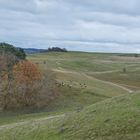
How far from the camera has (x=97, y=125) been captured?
62.7 ft

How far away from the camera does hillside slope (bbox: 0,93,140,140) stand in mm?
18078

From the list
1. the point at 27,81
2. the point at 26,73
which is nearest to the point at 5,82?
A: the point at 27,81

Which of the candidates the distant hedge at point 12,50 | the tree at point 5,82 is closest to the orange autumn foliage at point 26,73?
the tree at point 5,82

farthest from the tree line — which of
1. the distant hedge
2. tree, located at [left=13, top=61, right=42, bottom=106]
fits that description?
the distant hedge

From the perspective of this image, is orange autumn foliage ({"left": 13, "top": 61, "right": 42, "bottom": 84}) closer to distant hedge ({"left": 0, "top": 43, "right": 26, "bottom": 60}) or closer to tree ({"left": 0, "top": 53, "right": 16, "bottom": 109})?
tree ({"left": 0, "top": 53, "right": 16, "bottom": 109})

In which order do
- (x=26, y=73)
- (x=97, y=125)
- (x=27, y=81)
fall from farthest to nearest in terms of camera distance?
(x=26, y=73) → (x=27, y=81) → (x=97, y=125)

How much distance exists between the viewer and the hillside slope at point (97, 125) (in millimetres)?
18078

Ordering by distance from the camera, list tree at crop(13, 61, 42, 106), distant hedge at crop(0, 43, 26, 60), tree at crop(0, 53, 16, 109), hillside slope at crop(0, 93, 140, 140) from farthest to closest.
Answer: distant hedge at crop(0, 43, 26, 60) → tree at crop(13, 61, 42, 106) → tree at crop(0, 53, 16, 109) → hillside slope at crop(0, 93, 140, 140)

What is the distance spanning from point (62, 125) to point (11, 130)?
4.68m

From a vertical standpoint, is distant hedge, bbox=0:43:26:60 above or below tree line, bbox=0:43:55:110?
above

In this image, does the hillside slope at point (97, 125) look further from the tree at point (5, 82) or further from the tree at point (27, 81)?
the tree at point (27, 81)

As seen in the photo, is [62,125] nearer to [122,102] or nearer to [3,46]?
[122,102]

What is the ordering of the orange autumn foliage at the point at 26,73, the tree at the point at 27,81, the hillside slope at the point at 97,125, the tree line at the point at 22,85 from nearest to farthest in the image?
the hillside slope at the point at 97,125 < the tree line at the point at 22,85 < the tree at the point at 27,81 < the orange autumn foliage at the point at 26,73

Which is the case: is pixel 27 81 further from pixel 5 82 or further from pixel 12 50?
pixel 12 50
